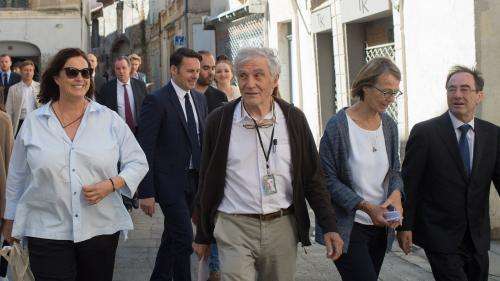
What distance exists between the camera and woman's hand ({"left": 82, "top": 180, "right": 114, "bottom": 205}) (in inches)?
162

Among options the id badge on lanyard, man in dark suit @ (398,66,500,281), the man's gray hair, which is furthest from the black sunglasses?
man in dark suit @ (398,66,500,281)

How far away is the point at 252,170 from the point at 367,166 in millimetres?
843

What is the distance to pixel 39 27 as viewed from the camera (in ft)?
87.1

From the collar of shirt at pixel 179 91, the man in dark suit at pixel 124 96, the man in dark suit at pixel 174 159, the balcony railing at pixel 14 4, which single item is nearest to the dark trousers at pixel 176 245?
the man in dark suit at pixel 174 159

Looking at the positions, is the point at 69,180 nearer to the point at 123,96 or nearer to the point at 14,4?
the point at 123,96

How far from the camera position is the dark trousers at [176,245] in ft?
19.2

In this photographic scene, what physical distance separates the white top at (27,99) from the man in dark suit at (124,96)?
2619 mm

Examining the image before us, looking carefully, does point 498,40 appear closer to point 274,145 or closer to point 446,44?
point 446,44

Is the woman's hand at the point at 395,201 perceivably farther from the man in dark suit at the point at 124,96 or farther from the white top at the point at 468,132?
the man in dark suit at the point at 124,96

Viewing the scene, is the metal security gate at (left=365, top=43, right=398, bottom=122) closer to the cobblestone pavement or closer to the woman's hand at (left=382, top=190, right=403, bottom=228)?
the cobblestone pavement

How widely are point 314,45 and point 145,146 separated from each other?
935 cm

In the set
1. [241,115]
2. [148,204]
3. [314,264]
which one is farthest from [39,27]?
[241,115]

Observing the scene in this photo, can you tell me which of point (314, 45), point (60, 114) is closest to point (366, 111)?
point (60, 114)

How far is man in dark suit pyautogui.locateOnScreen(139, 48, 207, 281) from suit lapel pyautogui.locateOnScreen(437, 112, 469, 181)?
2093 mm
